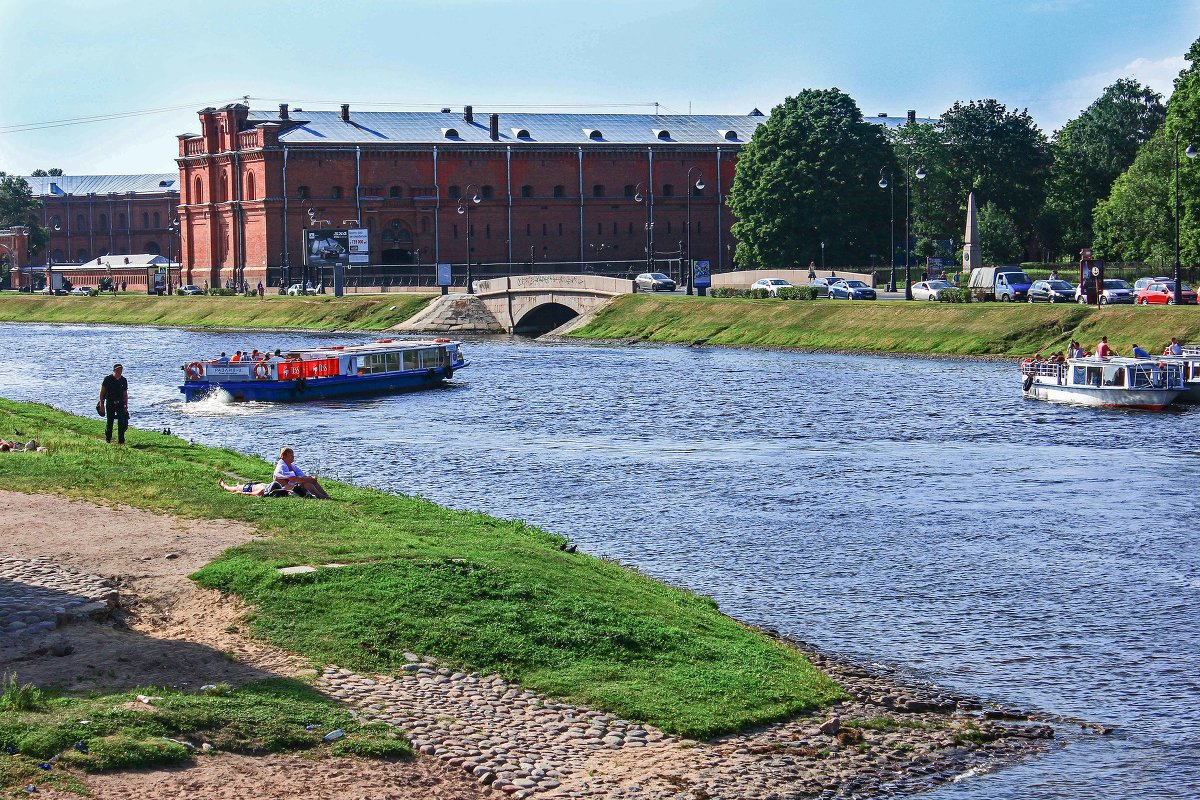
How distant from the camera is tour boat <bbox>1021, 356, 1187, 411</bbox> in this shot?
49.8 m

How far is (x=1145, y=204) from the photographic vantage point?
306 ft

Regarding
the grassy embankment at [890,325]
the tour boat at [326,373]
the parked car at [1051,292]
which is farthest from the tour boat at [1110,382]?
the tour boat at [326,373]

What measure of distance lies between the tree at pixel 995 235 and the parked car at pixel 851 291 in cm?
2691

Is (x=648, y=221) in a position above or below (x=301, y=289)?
above

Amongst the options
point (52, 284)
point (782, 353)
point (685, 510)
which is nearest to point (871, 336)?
point (782, 353)

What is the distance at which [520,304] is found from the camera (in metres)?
102

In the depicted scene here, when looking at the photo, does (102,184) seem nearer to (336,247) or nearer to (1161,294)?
(336,247)

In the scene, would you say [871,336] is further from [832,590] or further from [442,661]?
[442,661]

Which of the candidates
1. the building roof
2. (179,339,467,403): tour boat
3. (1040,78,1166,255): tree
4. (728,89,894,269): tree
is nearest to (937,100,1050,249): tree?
(1040,78,1166,255): tree

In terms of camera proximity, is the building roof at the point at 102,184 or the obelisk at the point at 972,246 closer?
the obelisk at the point at 972,246

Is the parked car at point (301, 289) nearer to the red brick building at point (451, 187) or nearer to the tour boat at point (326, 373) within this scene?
the red brick building at point (451, 187)

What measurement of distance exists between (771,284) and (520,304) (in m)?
18.1

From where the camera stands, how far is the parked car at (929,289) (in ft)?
270

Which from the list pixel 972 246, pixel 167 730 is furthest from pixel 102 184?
pixel 167 730
